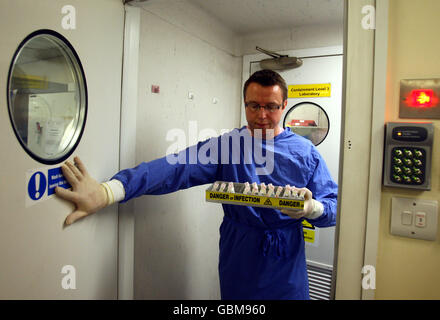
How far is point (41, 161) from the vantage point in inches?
41.0

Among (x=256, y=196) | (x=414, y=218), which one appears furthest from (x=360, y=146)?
(x=256, y=196)

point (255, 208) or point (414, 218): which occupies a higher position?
point (414, 218)

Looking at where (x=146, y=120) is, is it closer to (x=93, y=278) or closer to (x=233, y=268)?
(x=93, y=278)

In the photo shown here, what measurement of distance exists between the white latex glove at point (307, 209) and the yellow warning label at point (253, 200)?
0.21 ft

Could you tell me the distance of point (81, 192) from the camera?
1168 millimetres

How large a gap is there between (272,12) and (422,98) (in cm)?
168

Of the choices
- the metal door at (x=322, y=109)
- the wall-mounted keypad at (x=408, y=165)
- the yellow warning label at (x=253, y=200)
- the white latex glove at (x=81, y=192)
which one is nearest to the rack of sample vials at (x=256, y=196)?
the yellow warning label at (x=253, y=200)

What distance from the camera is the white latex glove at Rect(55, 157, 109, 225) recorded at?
1.14m

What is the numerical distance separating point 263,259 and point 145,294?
0.76m

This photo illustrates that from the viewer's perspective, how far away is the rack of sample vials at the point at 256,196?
3.63 ft

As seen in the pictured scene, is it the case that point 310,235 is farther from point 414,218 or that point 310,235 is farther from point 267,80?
point 414,218

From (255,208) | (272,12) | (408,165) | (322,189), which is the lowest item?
(255,208)

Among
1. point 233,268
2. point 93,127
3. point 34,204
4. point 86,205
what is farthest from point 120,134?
point 233,268

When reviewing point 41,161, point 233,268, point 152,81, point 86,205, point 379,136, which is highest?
point 152,81
